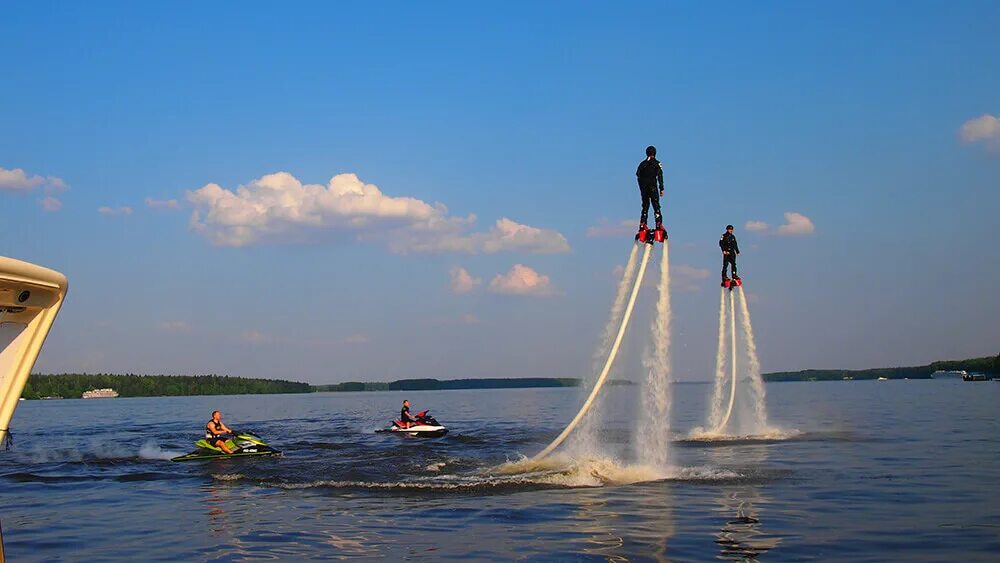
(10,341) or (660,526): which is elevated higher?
(10,341)

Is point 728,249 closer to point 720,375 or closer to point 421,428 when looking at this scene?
point 720,375

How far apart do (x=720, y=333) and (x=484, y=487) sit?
19.2 metres

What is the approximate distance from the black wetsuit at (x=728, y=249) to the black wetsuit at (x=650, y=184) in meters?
15.2

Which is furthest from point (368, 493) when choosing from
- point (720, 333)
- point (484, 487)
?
point (720, 333)

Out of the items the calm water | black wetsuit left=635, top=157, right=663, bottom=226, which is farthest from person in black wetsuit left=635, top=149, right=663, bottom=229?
the calm water

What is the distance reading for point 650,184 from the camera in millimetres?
22578

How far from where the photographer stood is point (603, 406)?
25.2 meters

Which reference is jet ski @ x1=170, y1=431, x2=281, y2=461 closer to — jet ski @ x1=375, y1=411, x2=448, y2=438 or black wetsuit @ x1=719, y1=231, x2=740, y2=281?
jet ski @ x1=375, y1=411, x2=448, y2=438

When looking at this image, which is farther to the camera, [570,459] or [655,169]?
[570,459]

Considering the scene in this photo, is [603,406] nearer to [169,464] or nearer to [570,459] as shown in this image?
[570,459]

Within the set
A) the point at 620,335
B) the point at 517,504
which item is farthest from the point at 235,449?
the point at 620,335

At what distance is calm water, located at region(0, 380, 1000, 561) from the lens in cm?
1716

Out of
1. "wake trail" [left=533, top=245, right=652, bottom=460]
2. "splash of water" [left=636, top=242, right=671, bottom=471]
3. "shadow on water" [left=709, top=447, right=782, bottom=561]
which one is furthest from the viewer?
"splash of water" [left=636, top=242, right=671, bottom=471]

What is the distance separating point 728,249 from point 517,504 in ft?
61.5
